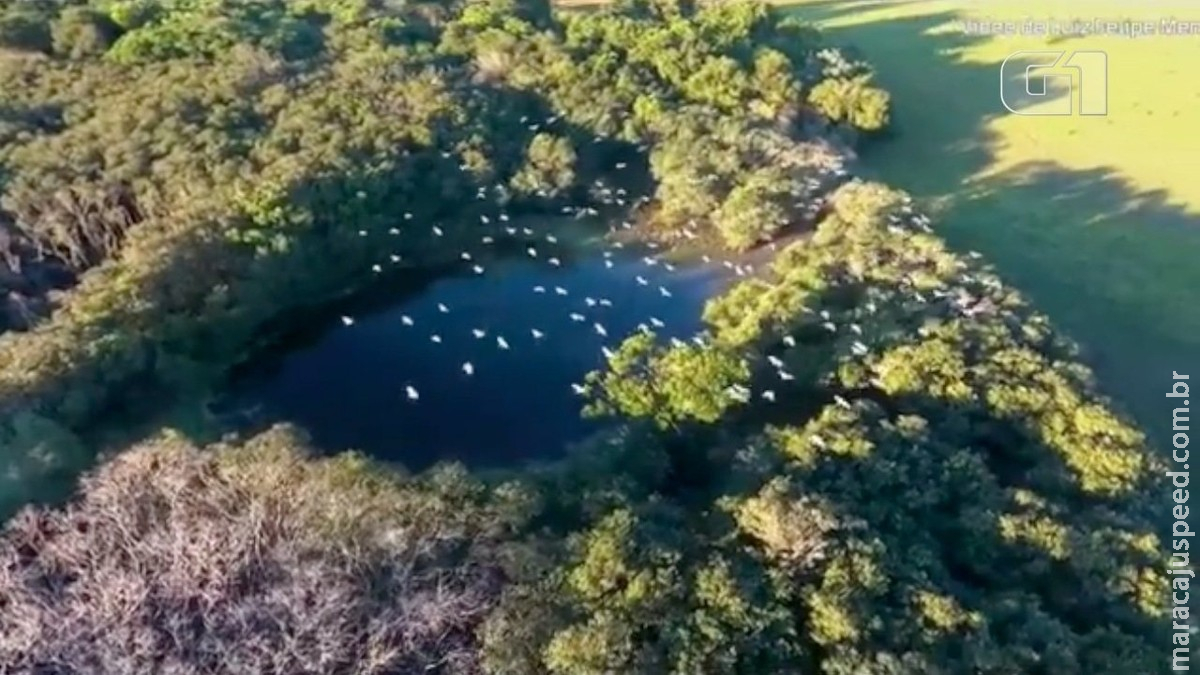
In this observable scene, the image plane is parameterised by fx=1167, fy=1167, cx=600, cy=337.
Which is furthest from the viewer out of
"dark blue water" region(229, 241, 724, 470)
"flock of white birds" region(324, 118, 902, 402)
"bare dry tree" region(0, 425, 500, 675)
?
"flock of white birds" region(324, 118, 902, 402)

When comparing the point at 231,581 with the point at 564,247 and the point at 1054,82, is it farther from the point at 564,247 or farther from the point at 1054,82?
the point at 1054,82

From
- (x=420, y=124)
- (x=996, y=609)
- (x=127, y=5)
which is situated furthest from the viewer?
Result: (x=127, y=5)

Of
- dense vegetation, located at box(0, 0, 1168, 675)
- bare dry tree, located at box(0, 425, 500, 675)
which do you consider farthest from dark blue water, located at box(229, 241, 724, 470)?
bare dry tree, located at box(0, 425, 500, 675)

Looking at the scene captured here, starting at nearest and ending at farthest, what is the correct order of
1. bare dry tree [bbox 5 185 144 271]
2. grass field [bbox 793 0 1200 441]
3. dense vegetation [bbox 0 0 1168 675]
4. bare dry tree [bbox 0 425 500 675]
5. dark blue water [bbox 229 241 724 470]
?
1. bare dry tree [bbox 0 425 500 675]
2. dense vegetation [bbox 0 0 1168 675]
3. dark blue water [bbox 229 241 724 470]
4. bare dry tree [bbox 5 185 144 271]
5. grass field [bbox 793 0 1200 441]

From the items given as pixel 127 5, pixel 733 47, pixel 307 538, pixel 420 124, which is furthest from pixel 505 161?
pixel 307 538

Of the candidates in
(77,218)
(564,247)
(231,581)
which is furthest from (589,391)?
(77,218)

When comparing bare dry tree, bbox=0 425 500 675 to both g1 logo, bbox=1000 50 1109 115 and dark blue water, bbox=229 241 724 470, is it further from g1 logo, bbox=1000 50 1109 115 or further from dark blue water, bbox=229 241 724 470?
g1 logo, bbox=1000 50 1109 115

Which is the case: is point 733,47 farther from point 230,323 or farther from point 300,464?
point 300,464

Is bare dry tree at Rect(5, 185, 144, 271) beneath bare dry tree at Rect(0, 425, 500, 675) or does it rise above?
above
